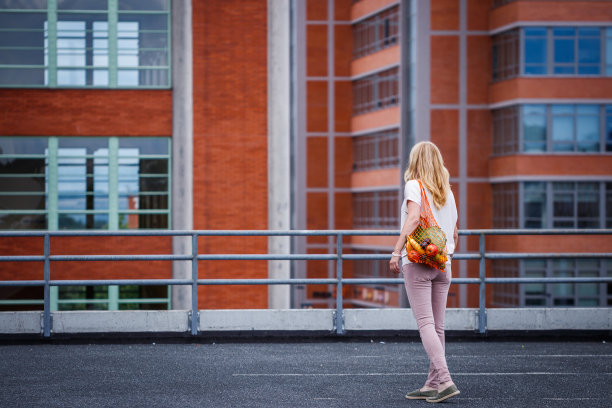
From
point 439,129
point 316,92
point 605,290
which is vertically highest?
point 316,92

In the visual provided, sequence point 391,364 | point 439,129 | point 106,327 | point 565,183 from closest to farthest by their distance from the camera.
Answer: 1. point 391,364
2. point 106,327
3. point 565,183
4. point 439,129

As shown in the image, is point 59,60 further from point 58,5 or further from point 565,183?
point 565,183

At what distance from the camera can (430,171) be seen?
704 centimetres

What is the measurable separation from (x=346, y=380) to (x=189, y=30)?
15.6m

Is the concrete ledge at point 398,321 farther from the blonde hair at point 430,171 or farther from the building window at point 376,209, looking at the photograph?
the building window at point 376,209

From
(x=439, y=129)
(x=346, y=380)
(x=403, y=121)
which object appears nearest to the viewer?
(x=346, y=380)

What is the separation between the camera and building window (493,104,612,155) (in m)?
42.0

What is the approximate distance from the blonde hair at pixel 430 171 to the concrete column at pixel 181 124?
1530 centimetres

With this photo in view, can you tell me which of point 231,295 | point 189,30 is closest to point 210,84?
point 189,30

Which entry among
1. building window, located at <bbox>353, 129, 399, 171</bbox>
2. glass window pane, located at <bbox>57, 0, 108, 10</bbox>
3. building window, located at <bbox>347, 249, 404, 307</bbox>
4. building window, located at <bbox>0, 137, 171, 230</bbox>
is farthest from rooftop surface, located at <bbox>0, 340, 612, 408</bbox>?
building window, located at <bbox>353, 129, 399, 171</bbox>

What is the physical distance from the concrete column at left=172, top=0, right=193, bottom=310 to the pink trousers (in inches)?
601

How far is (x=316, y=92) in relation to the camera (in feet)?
192

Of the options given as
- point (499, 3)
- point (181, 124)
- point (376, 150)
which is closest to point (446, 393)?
point (181, 124)

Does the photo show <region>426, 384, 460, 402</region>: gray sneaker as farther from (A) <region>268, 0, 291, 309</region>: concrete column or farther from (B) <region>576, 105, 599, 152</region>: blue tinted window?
(B) <region>576, 105, 599, 152</region>: blue tinted window
